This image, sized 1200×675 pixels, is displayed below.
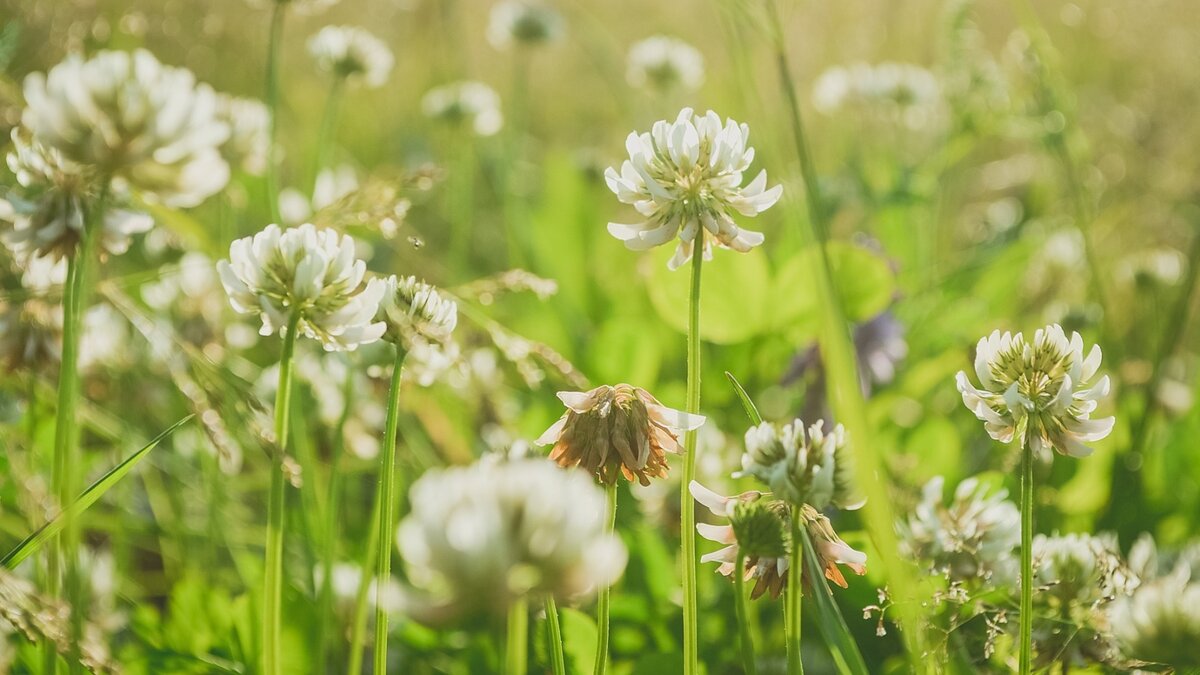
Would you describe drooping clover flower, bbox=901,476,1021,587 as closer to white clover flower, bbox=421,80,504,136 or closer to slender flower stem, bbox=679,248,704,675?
slender flower stem, bbox=679,248,704,675

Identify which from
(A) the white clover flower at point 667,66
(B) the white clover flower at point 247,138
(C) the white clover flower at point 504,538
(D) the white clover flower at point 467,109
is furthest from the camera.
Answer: (A) the white clover flower at point 667,66

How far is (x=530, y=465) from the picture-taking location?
0.40 m

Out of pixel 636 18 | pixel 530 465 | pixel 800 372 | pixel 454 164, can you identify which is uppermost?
pixel 636 18

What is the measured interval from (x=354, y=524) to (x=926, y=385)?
0.81 metres

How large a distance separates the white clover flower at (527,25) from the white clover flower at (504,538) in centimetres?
188

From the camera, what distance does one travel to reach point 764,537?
572 mm

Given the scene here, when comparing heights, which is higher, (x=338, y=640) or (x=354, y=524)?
(x=354, y=524)

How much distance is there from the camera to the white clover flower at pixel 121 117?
0.55m

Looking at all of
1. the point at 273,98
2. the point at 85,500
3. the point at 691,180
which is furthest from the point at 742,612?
the point at 273,98

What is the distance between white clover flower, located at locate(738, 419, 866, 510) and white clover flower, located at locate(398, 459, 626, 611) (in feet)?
0.71

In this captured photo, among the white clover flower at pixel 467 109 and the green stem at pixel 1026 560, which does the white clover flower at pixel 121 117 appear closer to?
the green stem at pixel 1026 560

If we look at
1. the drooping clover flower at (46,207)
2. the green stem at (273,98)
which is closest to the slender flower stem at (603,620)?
the drooping clover flower at (46,207)

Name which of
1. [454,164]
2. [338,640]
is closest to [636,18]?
[454,164]

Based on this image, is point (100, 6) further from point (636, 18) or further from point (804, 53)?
point (636, 18)
